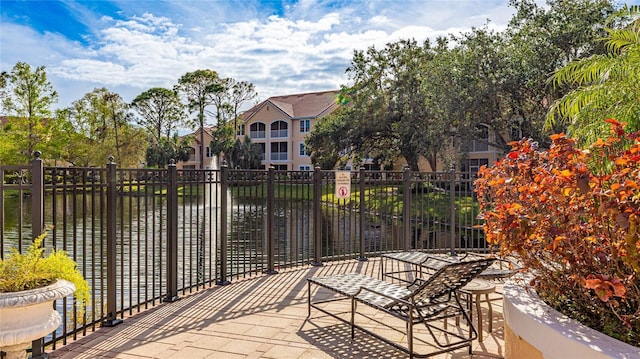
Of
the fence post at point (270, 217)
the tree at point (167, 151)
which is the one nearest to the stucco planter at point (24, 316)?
the fence post at point (270, 217)

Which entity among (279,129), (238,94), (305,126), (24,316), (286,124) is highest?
(238,94)

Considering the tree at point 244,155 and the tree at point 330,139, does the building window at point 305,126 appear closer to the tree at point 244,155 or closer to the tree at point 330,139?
the tree at point 244,155

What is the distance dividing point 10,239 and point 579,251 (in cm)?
1528

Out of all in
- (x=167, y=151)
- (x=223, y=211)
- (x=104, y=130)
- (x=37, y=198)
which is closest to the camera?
(x=37, y=198)

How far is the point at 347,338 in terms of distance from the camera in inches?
164

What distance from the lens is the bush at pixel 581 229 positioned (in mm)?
2250

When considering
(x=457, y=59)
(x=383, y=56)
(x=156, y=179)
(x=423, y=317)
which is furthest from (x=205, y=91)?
(x=423, y=317)

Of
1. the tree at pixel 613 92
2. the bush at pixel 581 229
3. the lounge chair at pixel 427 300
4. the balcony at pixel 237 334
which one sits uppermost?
the tree at pixel 613 92

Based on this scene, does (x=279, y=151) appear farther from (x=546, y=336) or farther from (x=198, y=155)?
(x=546, y=336)

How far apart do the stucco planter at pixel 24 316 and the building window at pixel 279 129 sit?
135 ft

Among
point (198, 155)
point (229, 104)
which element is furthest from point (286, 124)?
point (198, 155)

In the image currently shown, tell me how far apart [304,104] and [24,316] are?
4214 cm

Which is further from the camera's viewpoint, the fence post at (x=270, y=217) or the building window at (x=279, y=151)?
the building window at (x=279, y=151)

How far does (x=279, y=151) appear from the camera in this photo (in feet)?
148
